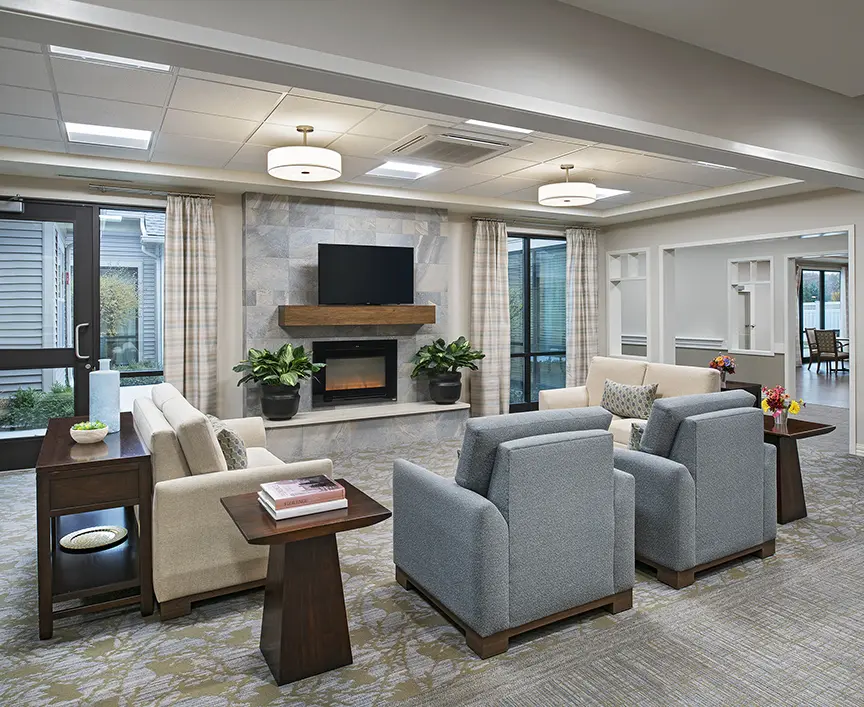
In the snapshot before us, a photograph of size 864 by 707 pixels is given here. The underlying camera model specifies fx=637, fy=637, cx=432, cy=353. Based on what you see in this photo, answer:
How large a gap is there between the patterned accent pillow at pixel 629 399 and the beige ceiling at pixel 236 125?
1.90 m

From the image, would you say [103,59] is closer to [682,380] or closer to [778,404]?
[778,404]

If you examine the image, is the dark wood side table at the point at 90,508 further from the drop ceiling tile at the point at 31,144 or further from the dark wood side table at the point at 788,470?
the dark wood side table at the point at 788,470

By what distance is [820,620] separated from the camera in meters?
2.74

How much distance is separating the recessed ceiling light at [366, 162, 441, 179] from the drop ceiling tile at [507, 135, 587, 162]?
0.81m

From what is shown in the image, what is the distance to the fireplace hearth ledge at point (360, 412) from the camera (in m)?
5.92

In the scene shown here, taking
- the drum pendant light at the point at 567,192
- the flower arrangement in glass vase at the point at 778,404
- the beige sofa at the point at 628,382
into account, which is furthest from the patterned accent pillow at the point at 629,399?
the drum pendant light at the point at 567,192

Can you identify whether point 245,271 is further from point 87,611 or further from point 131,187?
point 87,611

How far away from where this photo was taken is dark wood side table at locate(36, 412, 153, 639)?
2.62 meters

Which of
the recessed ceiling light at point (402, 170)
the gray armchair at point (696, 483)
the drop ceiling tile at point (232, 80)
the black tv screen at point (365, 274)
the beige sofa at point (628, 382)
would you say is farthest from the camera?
the black tv screen at point (365, 274)

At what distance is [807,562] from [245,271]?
16.6 ft

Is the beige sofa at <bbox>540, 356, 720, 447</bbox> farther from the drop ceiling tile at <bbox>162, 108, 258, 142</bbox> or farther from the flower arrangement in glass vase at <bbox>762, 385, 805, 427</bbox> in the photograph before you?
the drop ceiling tile at <bbox>162, 108, 258, 142</bbox>

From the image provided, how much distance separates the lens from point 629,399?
5.46 meters

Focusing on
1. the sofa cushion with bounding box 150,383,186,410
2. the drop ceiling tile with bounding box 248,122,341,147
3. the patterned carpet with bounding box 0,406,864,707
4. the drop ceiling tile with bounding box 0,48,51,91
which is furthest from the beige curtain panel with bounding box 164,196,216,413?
the patterned carpet with bounding box 0,406,864,707

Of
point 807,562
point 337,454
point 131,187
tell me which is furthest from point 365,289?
point 807,562
